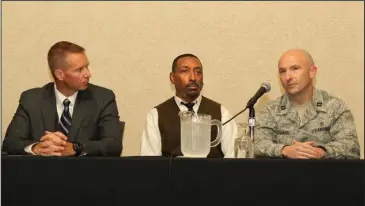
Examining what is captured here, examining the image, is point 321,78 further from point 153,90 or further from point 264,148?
point 264,148

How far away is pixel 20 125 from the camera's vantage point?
10.0 feet

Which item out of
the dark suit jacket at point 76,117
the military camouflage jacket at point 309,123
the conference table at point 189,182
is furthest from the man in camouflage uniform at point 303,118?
the dark suit jacket at point 76,117

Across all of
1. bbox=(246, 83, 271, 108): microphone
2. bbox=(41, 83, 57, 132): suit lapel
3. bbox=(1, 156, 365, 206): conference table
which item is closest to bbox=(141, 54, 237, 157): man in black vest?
bbox=(41, 83, 57, 132): suit lapel

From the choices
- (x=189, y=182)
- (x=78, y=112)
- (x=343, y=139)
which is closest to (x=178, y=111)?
(x=78, y=112)

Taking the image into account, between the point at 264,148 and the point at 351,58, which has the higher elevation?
the point at 351,58

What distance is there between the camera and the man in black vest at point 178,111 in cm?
344

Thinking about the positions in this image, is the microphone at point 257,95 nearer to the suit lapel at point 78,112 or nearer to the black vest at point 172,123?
the black vest at point 172,123

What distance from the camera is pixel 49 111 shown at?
3154 mm

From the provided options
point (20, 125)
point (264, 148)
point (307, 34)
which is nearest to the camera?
point (264, 148)

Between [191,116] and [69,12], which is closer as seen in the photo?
[191,116]

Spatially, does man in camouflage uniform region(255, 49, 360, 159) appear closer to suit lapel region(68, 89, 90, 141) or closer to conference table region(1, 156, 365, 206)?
conference table region(1, 156, 365, 206)

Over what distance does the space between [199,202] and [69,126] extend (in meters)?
1.06

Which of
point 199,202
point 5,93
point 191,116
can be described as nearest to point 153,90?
point 5,93

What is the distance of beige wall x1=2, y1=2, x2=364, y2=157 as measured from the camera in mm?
4125
